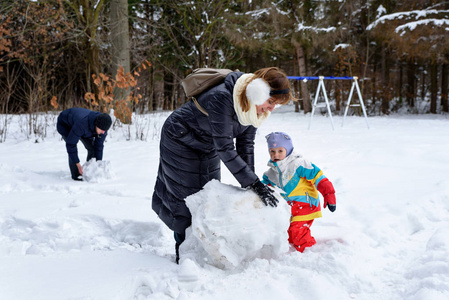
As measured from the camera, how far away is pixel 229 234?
216 cm

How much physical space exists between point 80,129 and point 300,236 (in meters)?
3.33

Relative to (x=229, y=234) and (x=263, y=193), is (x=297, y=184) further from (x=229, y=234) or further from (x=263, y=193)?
(x=229, y=234)

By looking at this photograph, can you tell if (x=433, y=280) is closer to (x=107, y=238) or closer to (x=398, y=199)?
(x=398, y=199)

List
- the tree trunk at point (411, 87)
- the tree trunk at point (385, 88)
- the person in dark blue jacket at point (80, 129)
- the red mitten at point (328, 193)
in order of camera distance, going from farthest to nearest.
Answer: the tree trunk at point (411, 87)
the tree trunk at point (385, 88)
the person in dark blue jacket at point (80, 129)
the red mitten at point (328, 193)

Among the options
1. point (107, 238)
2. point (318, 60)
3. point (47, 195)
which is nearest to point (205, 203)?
point (107, 238)

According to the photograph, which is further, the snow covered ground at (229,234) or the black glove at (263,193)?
the black glove at (263,193)

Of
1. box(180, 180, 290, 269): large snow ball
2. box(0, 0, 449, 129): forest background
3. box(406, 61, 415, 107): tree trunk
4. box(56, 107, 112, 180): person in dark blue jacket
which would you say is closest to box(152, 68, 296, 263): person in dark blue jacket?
box(180, 180, 290, 269): large snow ball

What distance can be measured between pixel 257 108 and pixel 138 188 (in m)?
2.77

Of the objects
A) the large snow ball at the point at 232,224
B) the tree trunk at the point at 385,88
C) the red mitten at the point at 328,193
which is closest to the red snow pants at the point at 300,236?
the red mitten at the point at 328,193

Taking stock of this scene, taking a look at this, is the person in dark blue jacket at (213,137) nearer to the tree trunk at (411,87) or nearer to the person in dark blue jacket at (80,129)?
the person in dark blue jacket at (80,129)

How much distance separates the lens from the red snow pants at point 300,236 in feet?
8.76

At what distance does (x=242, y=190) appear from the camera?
2.25m

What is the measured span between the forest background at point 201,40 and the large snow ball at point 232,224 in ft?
20.6

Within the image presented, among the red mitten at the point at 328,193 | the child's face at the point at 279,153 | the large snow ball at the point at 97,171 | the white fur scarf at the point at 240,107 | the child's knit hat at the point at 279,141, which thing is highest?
the white fur scarf at the point at 240,107
